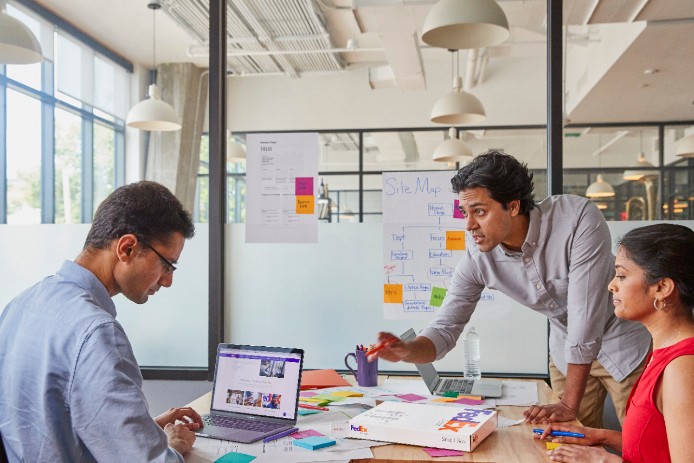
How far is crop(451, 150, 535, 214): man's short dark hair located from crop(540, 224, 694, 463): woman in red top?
0.55 meters

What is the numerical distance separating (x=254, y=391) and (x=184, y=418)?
0.64 feet

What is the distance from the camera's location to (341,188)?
327 inches

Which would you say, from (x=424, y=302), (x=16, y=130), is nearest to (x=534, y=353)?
(x=424, y=302)

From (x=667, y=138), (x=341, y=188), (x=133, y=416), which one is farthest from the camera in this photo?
(x=667, y=138)

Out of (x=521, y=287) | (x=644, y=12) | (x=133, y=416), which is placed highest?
(x=644, y=12)

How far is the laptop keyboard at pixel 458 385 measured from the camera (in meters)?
2.19

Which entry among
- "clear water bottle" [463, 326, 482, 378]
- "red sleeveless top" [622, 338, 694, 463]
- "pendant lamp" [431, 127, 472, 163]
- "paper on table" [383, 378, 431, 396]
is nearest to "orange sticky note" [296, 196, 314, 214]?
"clear water bottle" [463, 326, 482, 378]

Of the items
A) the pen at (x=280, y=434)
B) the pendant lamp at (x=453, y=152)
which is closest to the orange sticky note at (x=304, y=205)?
the pen at (x=280, y=434)

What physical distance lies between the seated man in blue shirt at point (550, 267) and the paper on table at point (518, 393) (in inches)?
5.7

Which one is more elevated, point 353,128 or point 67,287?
point 353,128

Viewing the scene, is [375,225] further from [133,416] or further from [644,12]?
[644,12]

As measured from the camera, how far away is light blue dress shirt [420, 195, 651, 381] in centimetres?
200

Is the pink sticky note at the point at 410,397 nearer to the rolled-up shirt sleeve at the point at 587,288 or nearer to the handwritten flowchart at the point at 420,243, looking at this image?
the rolled-up shirt sleeve at the point at 587,288

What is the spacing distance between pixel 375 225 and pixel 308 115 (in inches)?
272
